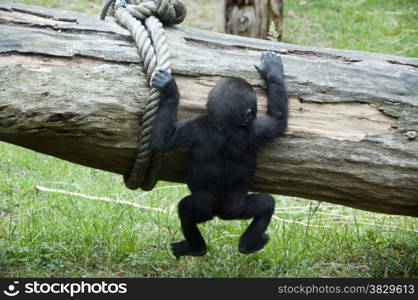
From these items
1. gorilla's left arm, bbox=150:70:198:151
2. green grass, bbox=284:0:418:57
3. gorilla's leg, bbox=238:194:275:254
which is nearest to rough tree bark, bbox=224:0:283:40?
green grass, bbox=284:0:418:57

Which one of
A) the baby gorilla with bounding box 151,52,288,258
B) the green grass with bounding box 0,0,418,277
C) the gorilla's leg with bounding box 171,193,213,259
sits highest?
the baby gorilla with bounding box 151,52,288,258

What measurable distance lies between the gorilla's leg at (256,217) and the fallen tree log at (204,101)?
130 mm

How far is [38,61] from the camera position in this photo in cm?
338

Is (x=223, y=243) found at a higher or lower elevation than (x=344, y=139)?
lower

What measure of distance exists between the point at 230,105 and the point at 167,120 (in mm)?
350

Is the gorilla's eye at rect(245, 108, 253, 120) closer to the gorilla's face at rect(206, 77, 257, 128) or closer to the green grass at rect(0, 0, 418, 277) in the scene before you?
the gorilla's face at rect(206, 77, 257, 128)

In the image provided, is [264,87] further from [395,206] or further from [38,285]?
[38,285]

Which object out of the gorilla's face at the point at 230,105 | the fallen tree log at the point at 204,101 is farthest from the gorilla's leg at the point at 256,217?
the gorilla's face at the point at 230,105

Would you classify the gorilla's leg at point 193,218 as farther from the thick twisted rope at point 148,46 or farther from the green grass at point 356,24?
the green grass at point 356,24

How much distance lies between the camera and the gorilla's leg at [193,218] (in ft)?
11.6

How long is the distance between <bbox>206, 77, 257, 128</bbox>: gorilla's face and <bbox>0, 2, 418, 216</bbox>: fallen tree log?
0.42 ft

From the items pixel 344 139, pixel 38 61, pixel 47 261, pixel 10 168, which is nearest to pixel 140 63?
pixel 38 61

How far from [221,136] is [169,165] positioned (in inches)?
16.6

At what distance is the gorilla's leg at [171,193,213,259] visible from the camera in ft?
11.6
